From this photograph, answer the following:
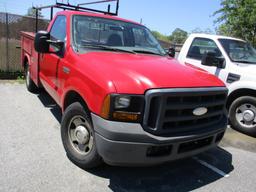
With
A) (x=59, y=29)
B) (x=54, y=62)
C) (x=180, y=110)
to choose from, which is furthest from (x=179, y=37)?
(x=180, y=110)

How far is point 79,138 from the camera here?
12.0ft

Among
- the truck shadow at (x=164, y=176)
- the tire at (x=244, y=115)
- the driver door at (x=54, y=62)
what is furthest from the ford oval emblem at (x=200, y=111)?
the tire at (x=244, y=115)

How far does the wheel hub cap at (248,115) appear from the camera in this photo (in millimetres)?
5664

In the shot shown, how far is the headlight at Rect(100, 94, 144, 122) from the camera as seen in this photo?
2955 mm

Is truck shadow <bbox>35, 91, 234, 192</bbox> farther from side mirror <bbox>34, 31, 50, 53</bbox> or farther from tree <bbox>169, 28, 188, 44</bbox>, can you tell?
tree <bbox>169, 28, 188, 44</bbox>

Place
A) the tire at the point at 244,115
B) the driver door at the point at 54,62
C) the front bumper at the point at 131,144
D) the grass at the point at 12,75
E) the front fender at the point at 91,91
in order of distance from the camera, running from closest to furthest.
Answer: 1. the front bumper at the point at 131,144
2. the front fender at the point at 91,91
3. the driver door at the point at 54,62
4. the tire at the point at 244,115
5. the grass at the point at 12,75

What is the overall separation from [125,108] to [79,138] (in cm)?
100

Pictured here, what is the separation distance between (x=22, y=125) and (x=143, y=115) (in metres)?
3.02

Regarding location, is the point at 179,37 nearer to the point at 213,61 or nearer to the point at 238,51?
the point at 238,51

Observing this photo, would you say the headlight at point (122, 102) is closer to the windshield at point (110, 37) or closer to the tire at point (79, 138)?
the tire at point (79, 138)

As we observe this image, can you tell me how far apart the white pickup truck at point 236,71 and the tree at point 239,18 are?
669 centimetres

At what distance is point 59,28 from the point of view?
198 inches

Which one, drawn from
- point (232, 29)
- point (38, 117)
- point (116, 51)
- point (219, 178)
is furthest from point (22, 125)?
point (232, 29)

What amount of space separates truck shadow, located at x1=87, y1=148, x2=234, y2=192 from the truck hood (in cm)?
124
